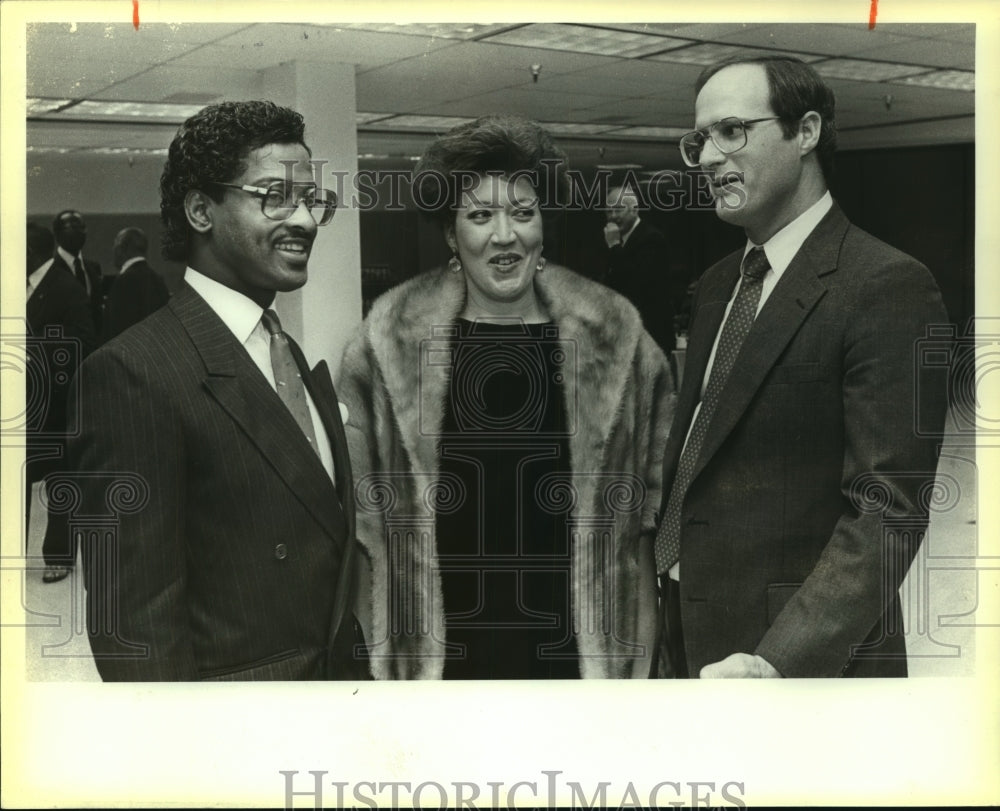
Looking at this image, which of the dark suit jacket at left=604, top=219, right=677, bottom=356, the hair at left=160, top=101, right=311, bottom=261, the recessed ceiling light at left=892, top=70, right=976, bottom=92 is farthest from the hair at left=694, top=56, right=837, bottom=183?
the hair at left=160, top=101, right=311, bottom=261

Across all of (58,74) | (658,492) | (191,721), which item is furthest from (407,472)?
(58,74)

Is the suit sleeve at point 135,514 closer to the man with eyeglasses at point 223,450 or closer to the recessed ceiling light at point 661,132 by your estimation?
the man with eyeglasses at point 223,450

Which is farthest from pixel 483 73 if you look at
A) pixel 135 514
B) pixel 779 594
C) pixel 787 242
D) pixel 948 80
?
pixel 779 594

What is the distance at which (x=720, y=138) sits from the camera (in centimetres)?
378

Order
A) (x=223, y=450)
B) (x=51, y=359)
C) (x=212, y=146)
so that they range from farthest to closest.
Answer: (x=51, y=359)
(x=212, y=146)
(x=223, y=450)

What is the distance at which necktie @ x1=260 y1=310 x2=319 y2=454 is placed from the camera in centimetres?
376

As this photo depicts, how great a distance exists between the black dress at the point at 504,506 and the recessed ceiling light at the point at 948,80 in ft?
4.58

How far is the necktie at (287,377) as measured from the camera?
12.3 ft

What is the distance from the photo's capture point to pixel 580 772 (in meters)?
3.92

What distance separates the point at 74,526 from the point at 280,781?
104cm

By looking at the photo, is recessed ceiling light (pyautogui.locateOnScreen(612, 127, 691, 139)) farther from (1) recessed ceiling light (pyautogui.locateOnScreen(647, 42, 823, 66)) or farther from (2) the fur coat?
(2) the fur coat

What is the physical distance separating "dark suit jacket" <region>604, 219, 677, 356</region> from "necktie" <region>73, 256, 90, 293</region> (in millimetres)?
1613

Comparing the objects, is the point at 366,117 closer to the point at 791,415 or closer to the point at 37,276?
the point at 37,276

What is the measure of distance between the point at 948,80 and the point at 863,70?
11.0 inches
